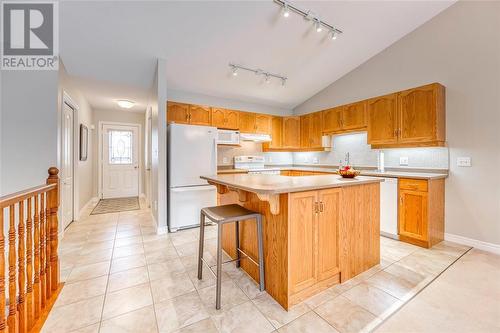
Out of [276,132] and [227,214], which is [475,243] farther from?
[276,132]

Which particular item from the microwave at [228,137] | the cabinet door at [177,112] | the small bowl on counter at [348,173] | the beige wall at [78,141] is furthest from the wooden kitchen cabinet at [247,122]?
the beige wall at [78,141]

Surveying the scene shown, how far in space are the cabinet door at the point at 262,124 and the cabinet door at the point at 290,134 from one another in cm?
45

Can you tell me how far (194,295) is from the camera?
6.17ft

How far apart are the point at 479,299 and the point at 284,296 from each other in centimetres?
163

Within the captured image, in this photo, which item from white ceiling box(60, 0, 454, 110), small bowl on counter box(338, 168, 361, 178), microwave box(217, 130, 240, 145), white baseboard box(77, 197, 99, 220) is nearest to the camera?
small bowl on counter box(338, 168, 361, 178)

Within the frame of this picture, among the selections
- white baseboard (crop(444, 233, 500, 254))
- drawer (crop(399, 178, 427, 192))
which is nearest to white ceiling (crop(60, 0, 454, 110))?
drawer (crop(399, 178, 427, 192))

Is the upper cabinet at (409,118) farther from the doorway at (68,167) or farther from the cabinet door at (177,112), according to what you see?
the doorway at (68,167)

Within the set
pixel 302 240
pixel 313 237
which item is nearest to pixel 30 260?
pixel 302 240

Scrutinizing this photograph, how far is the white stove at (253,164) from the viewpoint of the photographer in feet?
16.0

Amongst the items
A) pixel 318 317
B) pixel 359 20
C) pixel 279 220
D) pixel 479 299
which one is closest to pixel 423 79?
Answer: pixel 359 20

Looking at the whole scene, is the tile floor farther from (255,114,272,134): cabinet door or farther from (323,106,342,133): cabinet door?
(255,114,272,134): cabinet door

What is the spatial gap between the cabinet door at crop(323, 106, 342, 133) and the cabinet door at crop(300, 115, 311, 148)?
460 mm

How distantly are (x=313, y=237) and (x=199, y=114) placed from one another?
3228 millimetres

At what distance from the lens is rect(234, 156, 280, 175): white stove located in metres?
4.88
